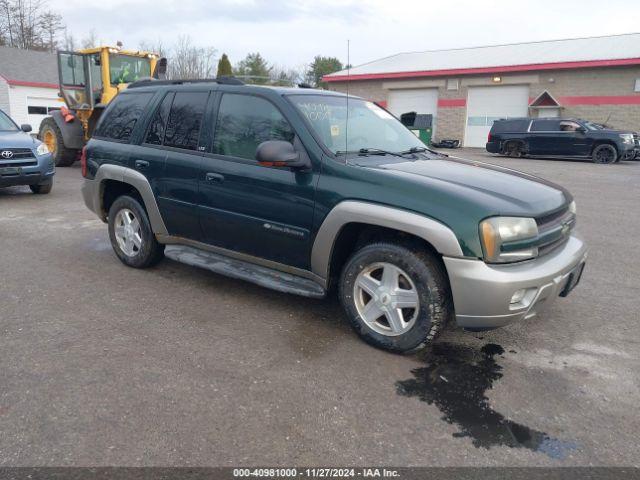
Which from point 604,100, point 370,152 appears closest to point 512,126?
point 604,100

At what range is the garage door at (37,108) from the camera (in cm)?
3309

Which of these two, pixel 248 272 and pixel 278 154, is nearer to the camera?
pixel 278 154

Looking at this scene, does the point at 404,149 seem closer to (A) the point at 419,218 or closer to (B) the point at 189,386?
(A) the point at 419,218

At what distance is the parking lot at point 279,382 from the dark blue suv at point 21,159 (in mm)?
4716

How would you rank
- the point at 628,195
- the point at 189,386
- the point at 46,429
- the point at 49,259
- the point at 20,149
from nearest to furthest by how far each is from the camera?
Result: the point at 46,429 → the point at 189,386 → the point at 49,259 → the point at 20,149 → the point at 628,195

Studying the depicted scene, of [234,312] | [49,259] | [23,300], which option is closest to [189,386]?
[234,312]

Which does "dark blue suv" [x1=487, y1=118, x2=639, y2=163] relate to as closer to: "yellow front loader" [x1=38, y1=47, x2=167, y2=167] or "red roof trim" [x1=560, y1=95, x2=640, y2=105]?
"red roof trim" [x1=560, y1=95, x2=640, y2=105]

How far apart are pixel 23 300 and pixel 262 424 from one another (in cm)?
290

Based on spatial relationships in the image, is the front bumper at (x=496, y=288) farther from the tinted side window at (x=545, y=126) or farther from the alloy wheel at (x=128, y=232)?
the tinted side window at (x=545, y=126)

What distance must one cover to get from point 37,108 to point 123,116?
3313 centimetres

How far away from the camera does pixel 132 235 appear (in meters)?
5.38

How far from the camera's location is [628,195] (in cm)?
1138

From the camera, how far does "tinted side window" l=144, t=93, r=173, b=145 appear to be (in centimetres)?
→ 495

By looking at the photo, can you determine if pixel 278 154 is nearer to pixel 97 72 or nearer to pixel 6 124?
pixel 6 124
